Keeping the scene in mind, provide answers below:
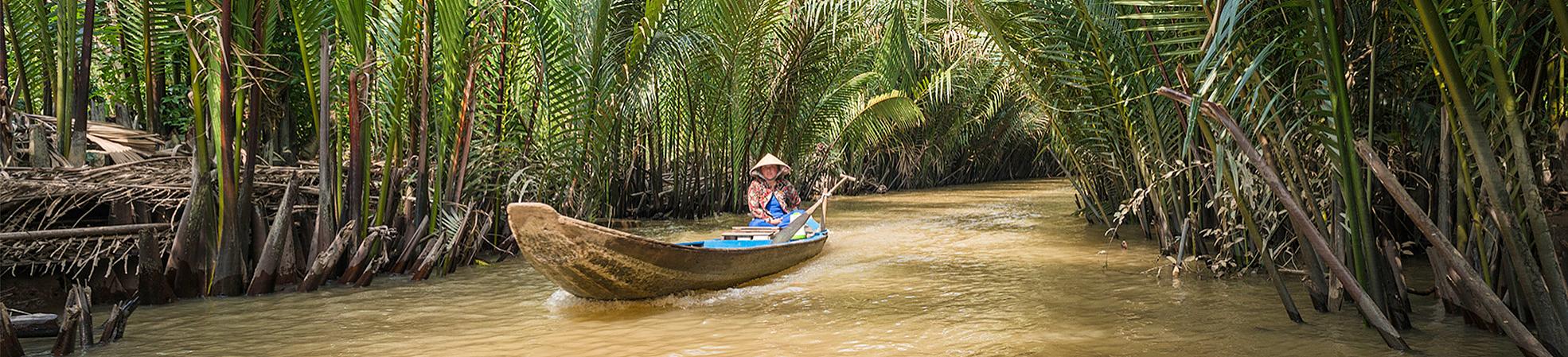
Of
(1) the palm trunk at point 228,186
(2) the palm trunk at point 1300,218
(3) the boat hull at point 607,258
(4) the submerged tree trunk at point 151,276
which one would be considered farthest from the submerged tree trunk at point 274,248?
(2) the palm trunk at point 1300,218

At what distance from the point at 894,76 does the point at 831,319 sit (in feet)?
26.3

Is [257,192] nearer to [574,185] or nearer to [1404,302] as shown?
[574,185]

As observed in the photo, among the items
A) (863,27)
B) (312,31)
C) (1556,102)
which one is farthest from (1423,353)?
(863,27)

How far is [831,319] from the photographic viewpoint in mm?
5977

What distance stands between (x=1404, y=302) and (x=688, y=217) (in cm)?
963

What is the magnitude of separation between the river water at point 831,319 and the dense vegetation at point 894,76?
31cm

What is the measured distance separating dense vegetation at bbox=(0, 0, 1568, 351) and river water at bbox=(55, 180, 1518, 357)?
31 centimetres

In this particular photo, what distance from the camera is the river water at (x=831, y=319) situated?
506cm

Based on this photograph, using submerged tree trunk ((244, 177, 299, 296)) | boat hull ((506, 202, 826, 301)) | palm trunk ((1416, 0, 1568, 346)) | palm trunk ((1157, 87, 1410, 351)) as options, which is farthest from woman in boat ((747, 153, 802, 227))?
palm trunk ((1416, 0, 1568, 346))

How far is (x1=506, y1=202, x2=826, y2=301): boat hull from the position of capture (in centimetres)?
594

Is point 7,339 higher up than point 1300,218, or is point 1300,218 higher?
point 1300,218

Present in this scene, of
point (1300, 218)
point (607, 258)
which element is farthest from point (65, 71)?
point (1300, 218)

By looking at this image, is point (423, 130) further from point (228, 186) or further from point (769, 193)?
point (769, 193)

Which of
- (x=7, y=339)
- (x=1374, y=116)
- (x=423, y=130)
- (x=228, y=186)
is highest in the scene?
(x=423, y=130)
